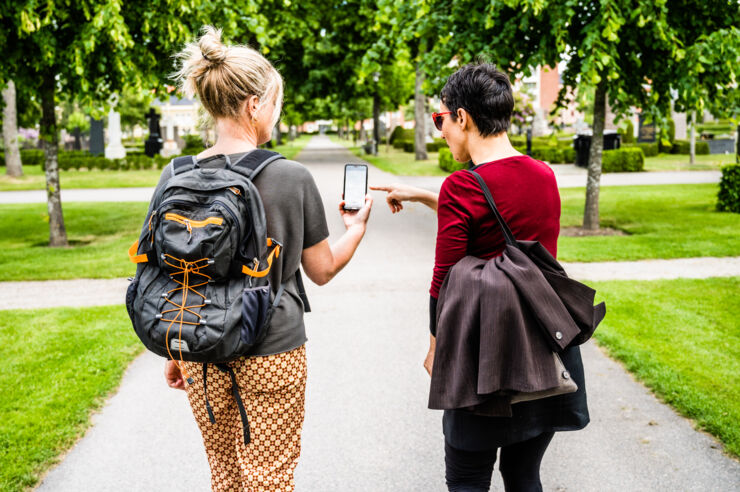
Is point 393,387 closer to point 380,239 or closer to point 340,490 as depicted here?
point 340,490

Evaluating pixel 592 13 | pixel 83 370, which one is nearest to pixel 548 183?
pixel 83 370

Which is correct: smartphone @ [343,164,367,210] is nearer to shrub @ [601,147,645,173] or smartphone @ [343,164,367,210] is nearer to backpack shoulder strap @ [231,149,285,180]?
backpack shoulder strap @ [231,149,285,180]

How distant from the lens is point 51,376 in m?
4.70

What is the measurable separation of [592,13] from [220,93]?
26.8 ft

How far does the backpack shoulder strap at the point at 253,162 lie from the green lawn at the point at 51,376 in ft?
7.52

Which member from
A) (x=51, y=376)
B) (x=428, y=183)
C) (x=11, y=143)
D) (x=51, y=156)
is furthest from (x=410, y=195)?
(x=11, y=143)

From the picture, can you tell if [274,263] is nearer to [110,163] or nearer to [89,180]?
[89,180]

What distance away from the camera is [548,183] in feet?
6.73

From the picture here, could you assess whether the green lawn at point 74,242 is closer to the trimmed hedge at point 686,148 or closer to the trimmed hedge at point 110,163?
the trimmed hedge at point 110,163

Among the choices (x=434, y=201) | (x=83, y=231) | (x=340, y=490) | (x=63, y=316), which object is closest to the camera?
(x=434, y=201)

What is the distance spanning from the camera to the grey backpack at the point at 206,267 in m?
1.84

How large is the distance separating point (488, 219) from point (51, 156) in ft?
32.8

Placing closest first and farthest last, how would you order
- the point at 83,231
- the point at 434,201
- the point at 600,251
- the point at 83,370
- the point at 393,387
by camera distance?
the point at 434,201 → the point at 393,387 → the point at 83,370 → the point at 600,251 → the point at 83,231

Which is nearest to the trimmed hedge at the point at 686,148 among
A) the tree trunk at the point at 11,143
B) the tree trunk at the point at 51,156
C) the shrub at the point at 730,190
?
the shrub at the point at 730,190
